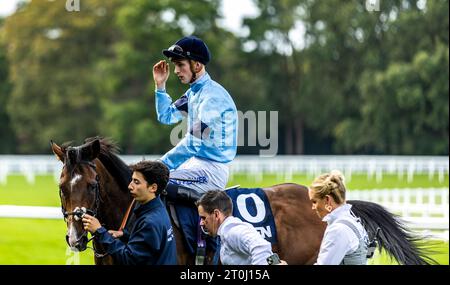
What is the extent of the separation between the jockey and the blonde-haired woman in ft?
3.62

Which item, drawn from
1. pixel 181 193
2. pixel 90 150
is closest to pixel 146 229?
pixel 90 150

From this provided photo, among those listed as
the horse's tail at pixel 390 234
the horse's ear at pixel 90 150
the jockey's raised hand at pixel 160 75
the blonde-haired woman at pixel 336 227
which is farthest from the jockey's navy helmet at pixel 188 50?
the horse's tail at pixel 390 234

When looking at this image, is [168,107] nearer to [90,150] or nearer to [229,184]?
[90,150]

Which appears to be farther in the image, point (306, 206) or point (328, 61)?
point (328, 61)

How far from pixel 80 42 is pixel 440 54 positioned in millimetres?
19409

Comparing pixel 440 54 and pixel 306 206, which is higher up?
pixel 440 54

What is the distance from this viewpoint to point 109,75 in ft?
130

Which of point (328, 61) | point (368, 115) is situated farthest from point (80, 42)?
point (368, 115)

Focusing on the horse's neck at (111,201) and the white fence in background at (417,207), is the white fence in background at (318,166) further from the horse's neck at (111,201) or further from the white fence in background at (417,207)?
the horse's neck at (111,201)

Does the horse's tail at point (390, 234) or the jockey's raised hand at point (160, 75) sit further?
the horse's tail at point (390, 234)

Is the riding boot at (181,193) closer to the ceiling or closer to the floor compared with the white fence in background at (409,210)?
closer to the ceiling

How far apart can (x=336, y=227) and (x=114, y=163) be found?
167 cm

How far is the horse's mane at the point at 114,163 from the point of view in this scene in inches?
205
